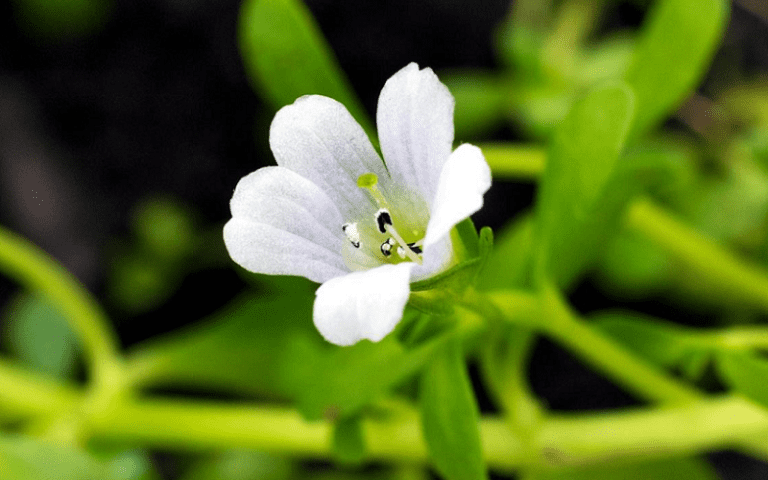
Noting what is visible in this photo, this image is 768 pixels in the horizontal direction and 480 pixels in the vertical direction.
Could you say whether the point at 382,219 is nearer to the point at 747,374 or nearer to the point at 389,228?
the point at 389,228

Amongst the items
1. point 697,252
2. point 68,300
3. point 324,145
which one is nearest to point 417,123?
point 324,145

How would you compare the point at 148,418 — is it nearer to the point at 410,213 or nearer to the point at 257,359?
the point at 257,359

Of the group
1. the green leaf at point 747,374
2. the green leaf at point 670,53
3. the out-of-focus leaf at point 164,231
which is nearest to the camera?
the green leaf at point 747,374

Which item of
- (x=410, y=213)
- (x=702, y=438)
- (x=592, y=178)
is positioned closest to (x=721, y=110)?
(x=702, y=438)

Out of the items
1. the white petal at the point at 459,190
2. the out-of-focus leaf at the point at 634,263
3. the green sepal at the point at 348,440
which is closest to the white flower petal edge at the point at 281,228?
the white petal at the point at 459,190

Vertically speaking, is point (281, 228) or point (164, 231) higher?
point (164, 231)

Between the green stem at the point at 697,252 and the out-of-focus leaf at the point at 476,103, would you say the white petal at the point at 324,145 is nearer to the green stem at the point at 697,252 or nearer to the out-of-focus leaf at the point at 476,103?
the green stem at the point at 697,252
